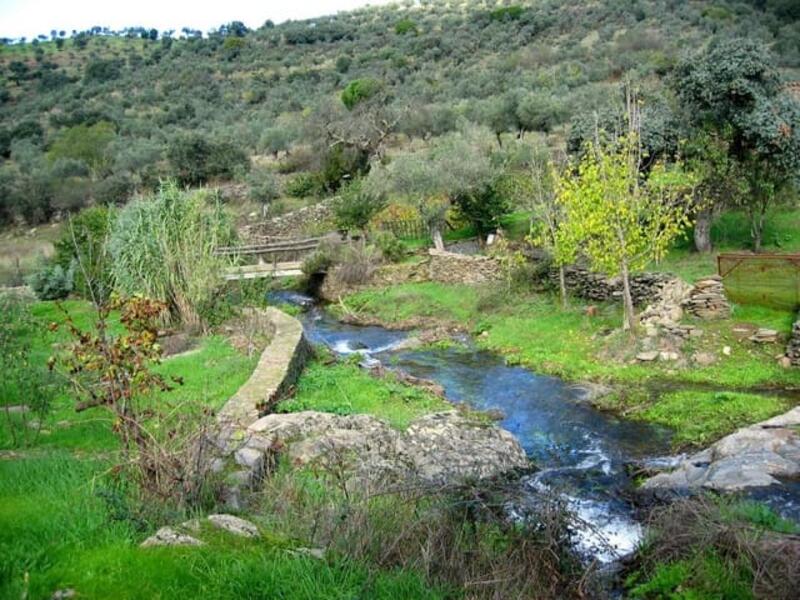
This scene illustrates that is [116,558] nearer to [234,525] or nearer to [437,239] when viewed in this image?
[234,525]

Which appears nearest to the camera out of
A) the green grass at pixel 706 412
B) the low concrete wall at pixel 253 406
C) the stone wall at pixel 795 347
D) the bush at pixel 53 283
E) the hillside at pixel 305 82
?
the low concrete wall at pixel 253 406

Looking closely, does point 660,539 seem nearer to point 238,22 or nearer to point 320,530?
point 320,530

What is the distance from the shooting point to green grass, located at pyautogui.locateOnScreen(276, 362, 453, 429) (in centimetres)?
1293

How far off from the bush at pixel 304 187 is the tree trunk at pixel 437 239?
12153mm

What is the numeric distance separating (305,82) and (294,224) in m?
36.7

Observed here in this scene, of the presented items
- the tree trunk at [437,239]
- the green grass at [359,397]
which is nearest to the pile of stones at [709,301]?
the green grass at [359,397]

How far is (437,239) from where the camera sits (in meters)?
29.1

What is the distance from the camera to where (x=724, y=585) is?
6469 millimetres

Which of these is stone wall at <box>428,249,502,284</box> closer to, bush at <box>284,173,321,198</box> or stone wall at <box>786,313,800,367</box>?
stone wall at <box>786,313,800,367</box>

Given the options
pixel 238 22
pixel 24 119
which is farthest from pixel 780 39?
pixel 238 22

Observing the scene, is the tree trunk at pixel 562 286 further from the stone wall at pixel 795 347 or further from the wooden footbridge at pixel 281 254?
the wooden footbridge at pixel 281 254

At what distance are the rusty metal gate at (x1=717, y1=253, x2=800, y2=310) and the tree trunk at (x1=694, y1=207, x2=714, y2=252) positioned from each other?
4524mm

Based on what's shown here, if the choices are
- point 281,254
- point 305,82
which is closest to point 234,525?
A: point 281,254

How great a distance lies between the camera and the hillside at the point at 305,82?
4331 centimetres
